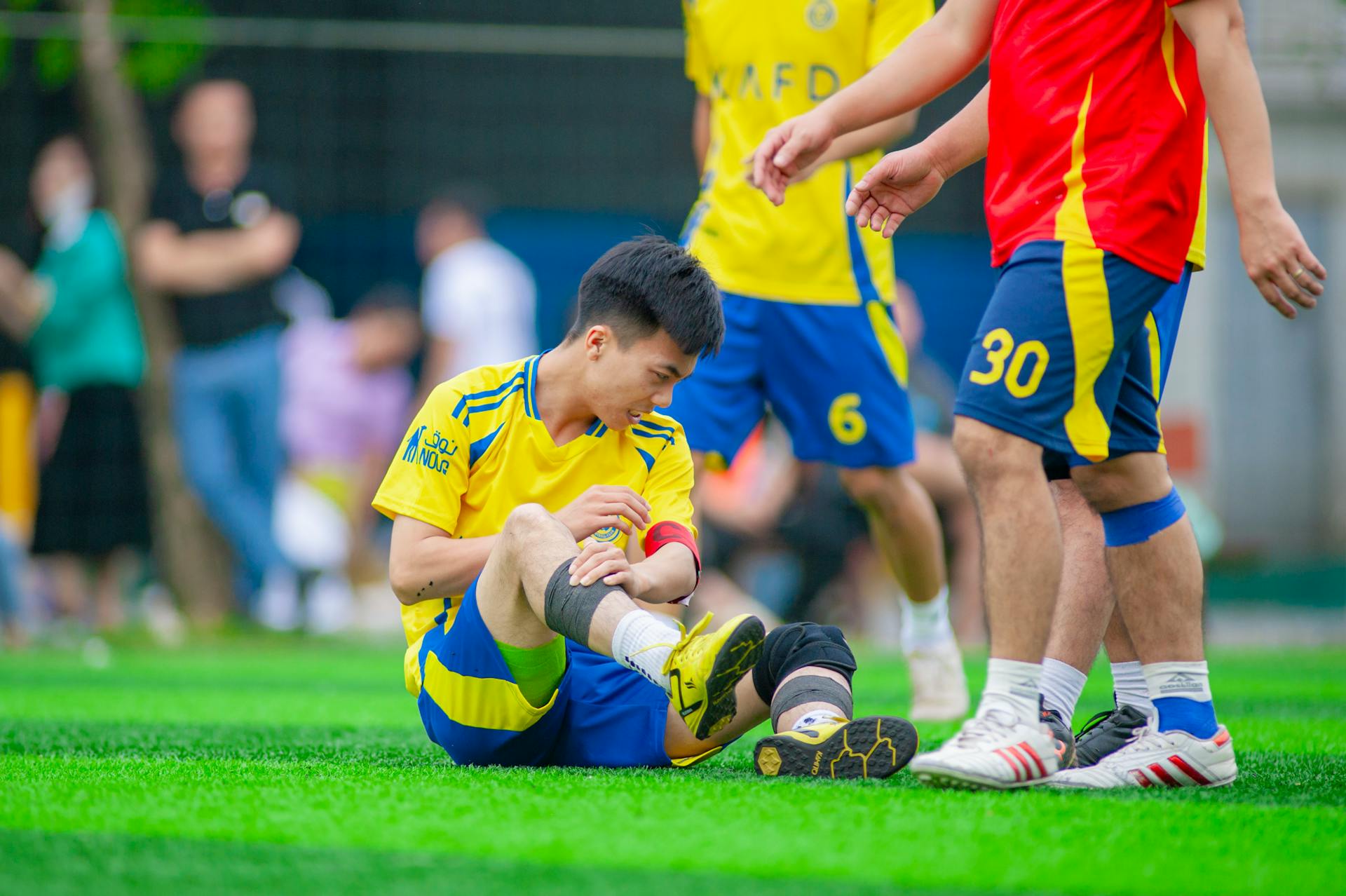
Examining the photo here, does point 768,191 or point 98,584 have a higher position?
point 768,191

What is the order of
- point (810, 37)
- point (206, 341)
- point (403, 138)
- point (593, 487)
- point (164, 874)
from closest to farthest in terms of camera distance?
point (164, 874), point (593, 487), point (810, 37), point (206, 341), point (403, 138)

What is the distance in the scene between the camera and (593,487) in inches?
117

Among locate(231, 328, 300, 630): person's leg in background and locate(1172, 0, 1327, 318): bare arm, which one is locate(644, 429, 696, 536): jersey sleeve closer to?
locate(1172, 0, 1327, 318): bare arm

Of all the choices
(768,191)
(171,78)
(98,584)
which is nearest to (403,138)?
(171,78)

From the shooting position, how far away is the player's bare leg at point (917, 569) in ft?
15.5

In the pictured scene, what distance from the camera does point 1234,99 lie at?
8.39 feet

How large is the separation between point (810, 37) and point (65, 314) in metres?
7.69

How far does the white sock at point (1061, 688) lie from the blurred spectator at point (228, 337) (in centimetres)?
819

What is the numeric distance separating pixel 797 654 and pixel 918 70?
119 centimetres

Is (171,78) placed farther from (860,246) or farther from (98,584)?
(860,246)

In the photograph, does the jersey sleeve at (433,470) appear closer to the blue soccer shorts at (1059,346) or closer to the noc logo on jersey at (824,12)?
the blue soccer shorts at (1059,346)

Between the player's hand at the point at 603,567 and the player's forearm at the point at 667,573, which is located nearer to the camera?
the player's hand at the point at 603,567

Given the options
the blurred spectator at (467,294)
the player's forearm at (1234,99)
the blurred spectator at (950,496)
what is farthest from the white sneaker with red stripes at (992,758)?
the blurred spectator at (467,294)

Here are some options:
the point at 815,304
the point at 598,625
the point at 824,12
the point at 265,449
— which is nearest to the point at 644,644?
the point at 598,625
